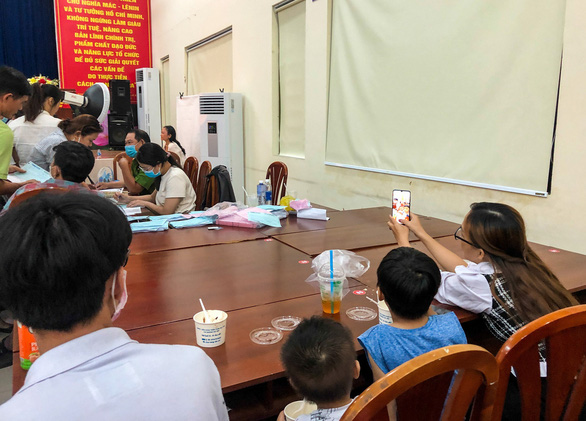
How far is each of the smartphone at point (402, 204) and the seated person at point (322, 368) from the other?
1.26 metres

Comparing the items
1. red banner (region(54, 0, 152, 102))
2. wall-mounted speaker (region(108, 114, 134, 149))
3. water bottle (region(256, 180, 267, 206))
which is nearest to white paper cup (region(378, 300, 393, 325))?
water bottle (region(256, 180, 267, 206))

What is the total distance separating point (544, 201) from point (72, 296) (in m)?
2.41

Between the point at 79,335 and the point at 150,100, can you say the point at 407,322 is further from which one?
the point at 150,100

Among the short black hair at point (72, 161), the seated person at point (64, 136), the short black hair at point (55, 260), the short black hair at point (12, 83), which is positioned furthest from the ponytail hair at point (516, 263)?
the seated person at point (64, 136)

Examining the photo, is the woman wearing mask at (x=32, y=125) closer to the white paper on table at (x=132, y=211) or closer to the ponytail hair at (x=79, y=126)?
the ponytail hair at (x=79, y=126)

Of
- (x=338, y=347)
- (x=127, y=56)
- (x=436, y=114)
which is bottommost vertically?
(x=338, y=347)

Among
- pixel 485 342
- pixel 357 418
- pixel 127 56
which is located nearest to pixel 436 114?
pixel 485 342

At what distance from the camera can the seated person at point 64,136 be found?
308cm

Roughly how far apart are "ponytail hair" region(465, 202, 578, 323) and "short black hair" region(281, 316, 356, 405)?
695 mm

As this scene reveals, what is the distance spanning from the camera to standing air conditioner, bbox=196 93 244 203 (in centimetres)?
516

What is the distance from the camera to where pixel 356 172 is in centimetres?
368

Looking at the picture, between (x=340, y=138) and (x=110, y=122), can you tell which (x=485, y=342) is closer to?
(x=340, y=138)

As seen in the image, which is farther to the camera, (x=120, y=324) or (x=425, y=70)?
(x=425, y=70)

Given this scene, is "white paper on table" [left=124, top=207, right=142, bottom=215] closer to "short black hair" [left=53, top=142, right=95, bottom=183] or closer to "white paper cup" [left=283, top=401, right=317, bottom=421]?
"short black hair" [left=53, top=142, right=95, bottom=183]
